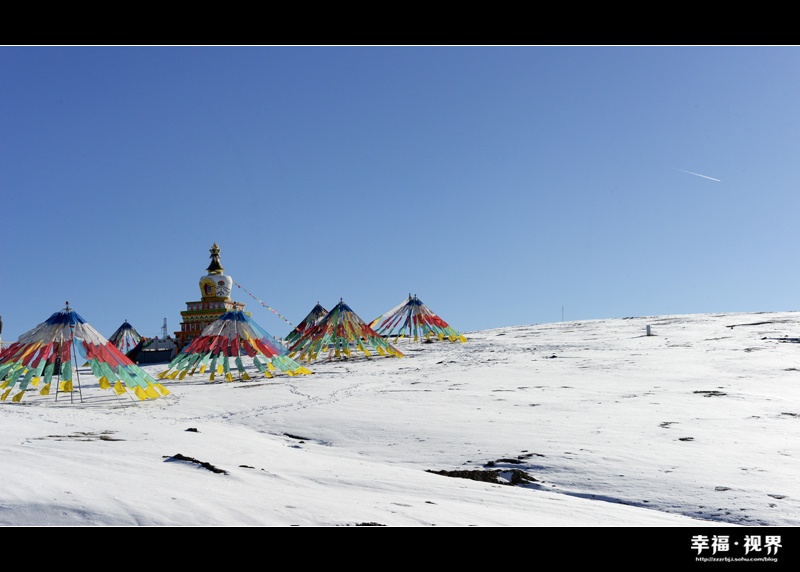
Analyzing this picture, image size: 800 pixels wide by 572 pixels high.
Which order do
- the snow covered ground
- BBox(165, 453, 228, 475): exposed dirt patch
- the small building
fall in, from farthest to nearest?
1. the small building
2. BBox(165, 453, 228, 475): exposed dirt patch
3. the snow covered ground

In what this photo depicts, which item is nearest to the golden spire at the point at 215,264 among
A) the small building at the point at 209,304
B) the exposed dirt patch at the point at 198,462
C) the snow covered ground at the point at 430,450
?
the small building at the point at 209,304

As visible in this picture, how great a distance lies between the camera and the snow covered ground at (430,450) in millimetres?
4145

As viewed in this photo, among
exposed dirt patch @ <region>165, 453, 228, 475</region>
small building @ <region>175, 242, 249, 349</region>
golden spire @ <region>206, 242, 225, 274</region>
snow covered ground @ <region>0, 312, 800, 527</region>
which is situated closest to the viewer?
snow covered ground @ <region>0, 312, 800, 527</region>

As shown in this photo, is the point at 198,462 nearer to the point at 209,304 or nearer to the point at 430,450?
the point at 430,450

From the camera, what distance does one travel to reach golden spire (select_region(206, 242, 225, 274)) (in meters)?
35.6

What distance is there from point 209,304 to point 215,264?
9.98ft

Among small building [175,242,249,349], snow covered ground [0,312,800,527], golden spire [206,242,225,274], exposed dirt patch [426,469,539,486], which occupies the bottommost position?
exposed dirt patch [426,469,539,486]

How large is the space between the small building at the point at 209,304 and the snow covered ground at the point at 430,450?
19.4 metres

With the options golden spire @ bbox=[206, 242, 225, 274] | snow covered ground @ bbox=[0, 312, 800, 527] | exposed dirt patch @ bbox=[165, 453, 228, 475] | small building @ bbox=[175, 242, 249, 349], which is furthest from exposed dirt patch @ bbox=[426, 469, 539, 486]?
golden spire @ bbox=[206, 242, 225, 274]

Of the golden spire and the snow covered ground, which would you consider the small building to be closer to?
the golden spire

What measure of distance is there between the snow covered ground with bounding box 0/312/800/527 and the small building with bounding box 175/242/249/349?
19450 mm

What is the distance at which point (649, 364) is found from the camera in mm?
13961

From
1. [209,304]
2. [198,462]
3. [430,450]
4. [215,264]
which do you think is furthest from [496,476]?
[215,264]
